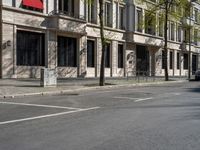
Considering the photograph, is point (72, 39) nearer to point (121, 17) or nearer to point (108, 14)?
point (108, 14)

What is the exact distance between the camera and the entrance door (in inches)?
2078

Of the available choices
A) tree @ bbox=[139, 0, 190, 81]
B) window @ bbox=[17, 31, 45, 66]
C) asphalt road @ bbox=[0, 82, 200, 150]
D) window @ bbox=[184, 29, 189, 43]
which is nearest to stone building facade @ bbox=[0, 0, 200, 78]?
window @ bbox=[17, 31, 45, 66]

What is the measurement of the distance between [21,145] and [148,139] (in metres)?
2.53

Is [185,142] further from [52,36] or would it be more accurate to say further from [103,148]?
[52,36]

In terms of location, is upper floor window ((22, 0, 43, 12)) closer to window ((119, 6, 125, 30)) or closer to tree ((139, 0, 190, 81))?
tree ((139, 0, 190, 81))

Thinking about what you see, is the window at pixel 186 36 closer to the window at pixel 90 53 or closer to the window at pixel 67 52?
the window at pixel 90 53

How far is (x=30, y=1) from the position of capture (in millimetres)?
34719

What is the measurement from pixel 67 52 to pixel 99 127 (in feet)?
97.2

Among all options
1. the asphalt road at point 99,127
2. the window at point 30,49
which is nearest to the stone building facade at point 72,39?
the window at point 30,49

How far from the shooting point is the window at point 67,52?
3919 cm

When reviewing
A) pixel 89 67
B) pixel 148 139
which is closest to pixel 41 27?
pixel 89 67

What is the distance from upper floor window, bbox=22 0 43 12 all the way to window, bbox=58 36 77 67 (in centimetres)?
398

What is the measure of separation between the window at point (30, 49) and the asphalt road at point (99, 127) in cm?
1938

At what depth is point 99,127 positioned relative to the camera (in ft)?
35.6
